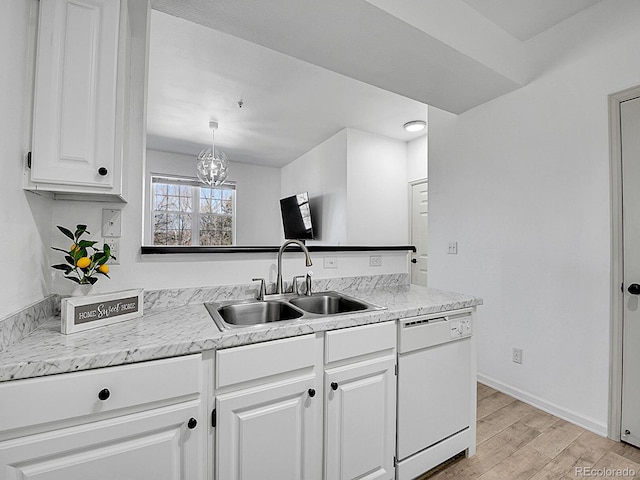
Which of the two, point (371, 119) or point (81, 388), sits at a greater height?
point (371, 119)

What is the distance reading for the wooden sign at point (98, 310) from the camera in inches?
41.9

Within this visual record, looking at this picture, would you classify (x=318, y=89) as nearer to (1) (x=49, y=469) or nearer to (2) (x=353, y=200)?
(2) (x=353, y=200)

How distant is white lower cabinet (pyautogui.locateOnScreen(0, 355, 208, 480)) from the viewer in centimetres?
82

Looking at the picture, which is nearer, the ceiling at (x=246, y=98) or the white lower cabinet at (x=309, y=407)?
the white lower cabinet at (x=309, y=407)

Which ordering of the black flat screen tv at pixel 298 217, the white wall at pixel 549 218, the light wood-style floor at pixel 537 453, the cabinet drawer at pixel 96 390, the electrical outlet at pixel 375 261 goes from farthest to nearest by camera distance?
1. the black flat screen tv at pixel 298 217
2. the electrical outlet at pixel 375 261
3. the white wall at pixel 549 218
4. the light wood-style floor at pixel 537 453
5. the cabinet drawer at pixel 96 390

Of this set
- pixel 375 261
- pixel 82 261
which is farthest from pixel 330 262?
pixel 82 261

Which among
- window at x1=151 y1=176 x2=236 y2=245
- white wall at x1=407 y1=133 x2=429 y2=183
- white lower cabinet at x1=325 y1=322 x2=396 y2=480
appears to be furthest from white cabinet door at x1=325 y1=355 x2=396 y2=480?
window at x1=151 y1=176 x2=236 y2=245

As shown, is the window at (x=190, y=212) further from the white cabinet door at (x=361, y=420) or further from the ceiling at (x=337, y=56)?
the white cabinet door at (x=361, y=420)

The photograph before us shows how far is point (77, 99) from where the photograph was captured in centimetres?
115

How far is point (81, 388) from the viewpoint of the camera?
875 millimetres

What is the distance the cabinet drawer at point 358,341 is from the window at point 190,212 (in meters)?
5.22

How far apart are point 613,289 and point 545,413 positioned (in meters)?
0.99

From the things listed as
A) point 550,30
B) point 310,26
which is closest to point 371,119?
point 550,30

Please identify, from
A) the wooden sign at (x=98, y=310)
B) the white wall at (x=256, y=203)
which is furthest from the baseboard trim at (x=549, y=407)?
the white wall at (x=256, y=203)
